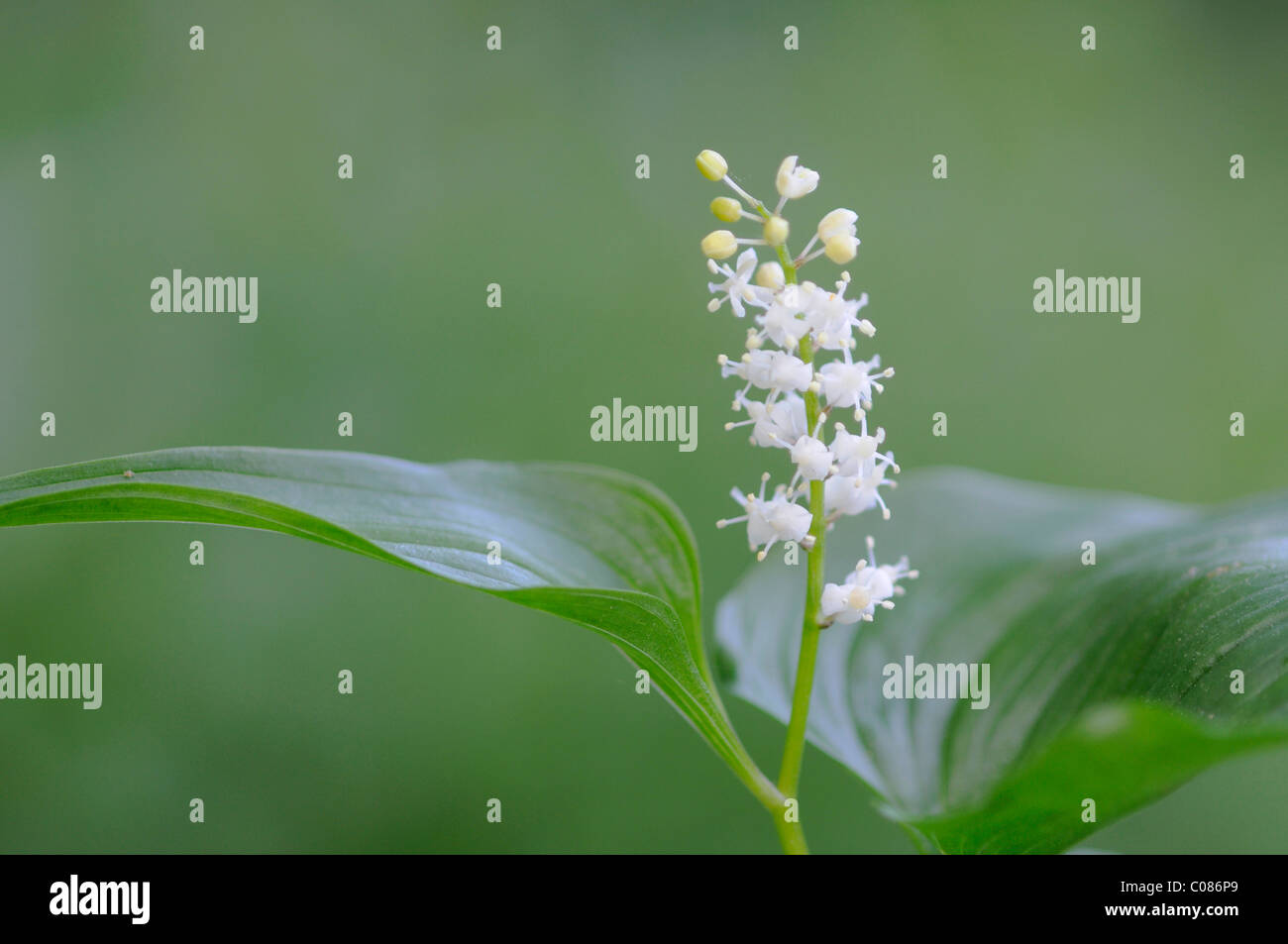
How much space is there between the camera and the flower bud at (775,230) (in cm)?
59

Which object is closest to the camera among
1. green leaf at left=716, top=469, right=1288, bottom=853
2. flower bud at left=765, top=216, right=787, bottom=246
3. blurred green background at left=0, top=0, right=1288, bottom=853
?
green leaf at left=716, top=469, right=1288, bottom=853

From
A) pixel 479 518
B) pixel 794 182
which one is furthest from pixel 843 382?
pixel 479 518

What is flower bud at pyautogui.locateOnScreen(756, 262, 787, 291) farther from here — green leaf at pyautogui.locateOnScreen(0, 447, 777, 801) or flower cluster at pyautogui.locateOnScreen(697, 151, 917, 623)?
green leaf at pyautogui.locateOnScreen(0, 447, 777, 801)

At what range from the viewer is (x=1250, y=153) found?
234cm

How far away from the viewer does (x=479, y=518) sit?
712mm

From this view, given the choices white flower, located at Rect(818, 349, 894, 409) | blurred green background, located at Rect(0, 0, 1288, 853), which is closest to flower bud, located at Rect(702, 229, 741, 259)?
white flower, located at Rect(818, 349, 894, 409)

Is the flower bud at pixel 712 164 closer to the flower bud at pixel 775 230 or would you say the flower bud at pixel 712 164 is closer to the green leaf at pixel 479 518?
the flower bud at pixel 775 230

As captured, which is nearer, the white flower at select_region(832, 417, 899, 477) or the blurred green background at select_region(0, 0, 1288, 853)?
the white flower at select_region(832, 417, 899, 477)

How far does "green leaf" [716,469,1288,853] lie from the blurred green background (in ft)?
2.82

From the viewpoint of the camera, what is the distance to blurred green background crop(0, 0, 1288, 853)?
1768 millimetres

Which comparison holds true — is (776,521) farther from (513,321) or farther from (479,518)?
(513,321)

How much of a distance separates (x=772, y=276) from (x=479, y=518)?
0.89 ft
